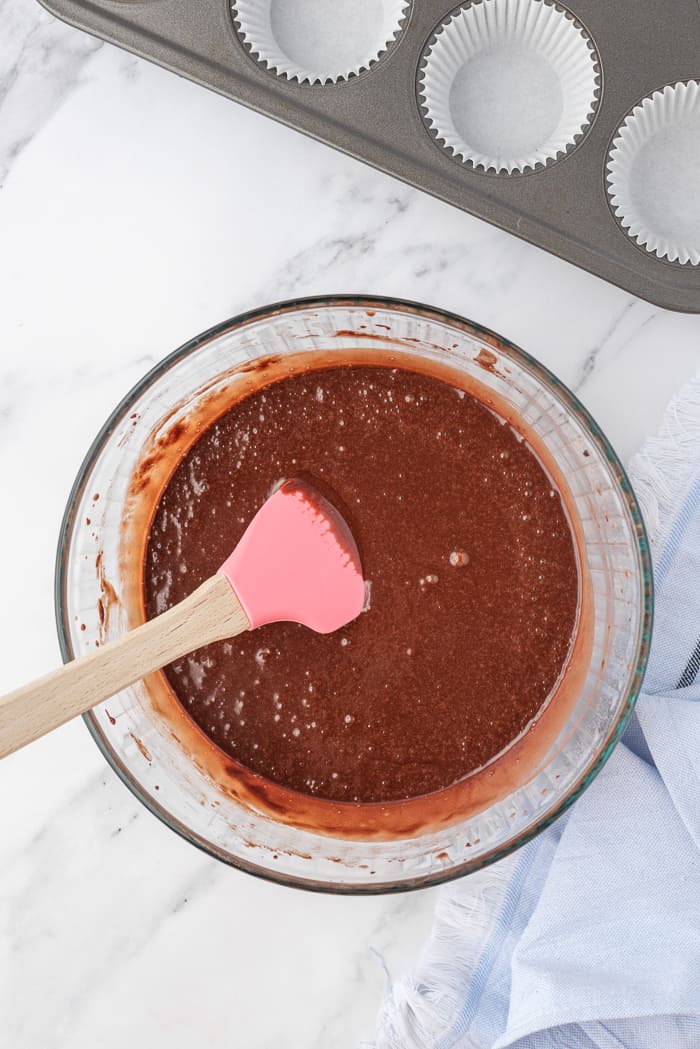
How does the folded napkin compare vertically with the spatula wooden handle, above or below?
below

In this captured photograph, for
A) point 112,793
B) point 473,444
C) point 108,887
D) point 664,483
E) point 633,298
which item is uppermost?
point 633,298

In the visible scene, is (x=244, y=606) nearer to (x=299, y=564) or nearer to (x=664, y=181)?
(x=299, y=564)

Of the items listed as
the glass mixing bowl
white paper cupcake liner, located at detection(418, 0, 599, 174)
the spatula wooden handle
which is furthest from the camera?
white paper cupcake liner, located at detection(418, 0, 599, 174)

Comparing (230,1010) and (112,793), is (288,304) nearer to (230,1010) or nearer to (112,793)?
(112,793)

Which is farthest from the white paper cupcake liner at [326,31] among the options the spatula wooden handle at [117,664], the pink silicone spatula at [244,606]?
the spatula wooden handle at [117,664]

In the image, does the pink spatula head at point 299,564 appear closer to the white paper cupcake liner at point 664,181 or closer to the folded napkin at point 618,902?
the folded napkin at point 618,902

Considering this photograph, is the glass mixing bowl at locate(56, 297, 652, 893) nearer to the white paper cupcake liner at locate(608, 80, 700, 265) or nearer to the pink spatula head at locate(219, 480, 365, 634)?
the pink spatula head at locate(219, 480, 365, 634)

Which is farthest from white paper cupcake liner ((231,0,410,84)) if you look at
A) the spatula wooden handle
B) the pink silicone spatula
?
the spatula wooden handle

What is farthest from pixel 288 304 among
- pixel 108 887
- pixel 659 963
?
pixel 659 963
